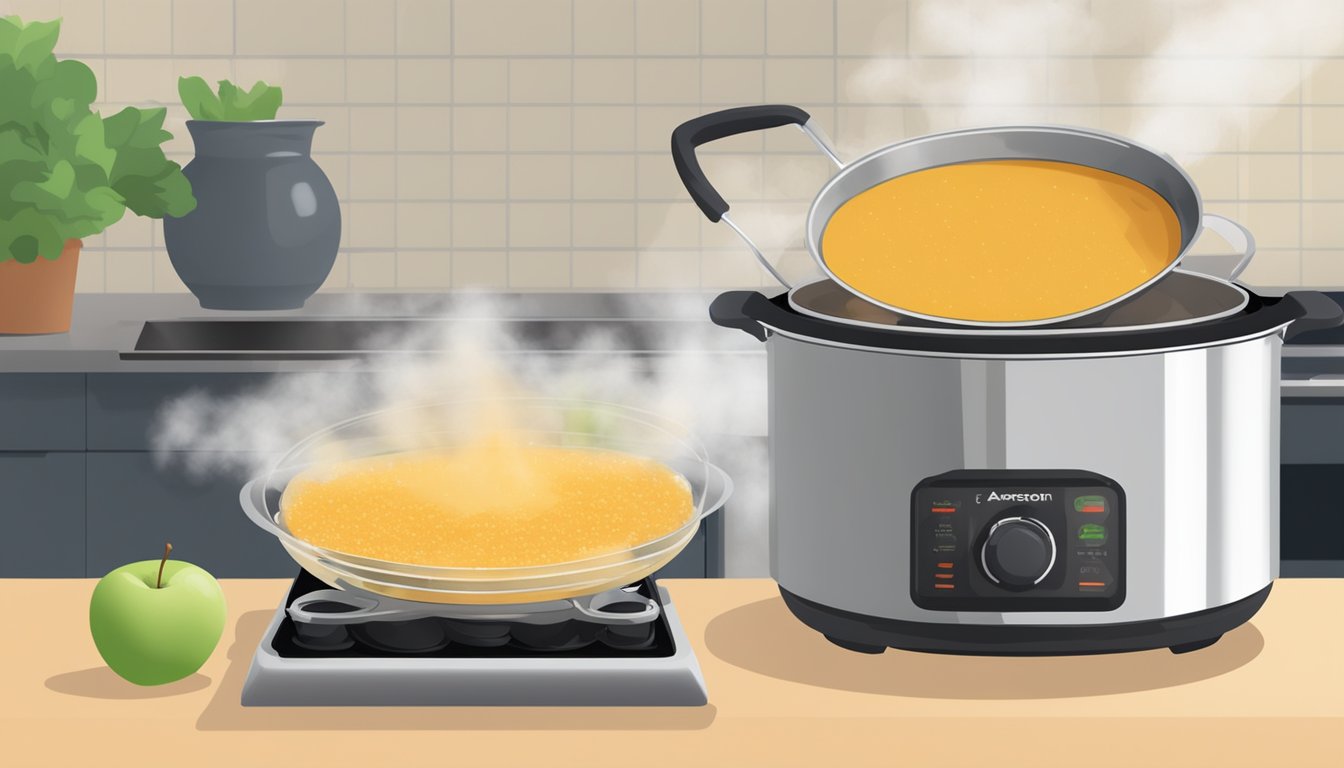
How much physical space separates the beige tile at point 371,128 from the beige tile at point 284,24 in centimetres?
16

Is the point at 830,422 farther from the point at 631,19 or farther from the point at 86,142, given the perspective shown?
the point at 631,19

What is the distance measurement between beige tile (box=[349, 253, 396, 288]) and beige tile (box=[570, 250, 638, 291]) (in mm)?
352

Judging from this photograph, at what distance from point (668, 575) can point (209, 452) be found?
70 cm

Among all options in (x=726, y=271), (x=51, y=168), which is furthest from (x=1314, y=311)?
(x=726, y=271)

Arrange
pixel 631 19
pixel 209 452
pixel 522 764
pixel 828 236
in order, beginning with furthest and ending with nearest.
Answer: pixel 631 19 < pixel 209 452 < pixel 828 236 < pixel 522 764

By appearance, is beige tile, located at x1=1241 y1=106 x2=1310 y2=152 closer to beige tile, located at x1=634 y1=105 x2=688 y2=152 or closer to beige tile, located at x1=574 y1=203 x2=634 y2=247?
beige tile, located at x1=634 y1=105 x2=688 y2=152

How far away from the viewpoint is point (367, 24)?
3.10 meters

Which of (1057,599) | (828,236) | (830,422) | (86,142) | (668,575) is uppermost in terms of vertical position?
(86,142)

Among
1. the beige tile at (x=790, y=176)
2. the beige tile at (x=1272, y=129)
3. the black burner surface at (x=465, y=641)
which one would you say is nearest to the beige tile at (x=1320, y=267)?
the beige tile at (x=1272, y=129)

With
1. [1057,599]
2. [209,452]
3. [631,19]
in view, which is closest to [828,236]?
[1057,599]

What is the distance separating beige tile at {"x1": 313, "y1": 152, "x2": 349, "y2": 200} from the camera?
10.3 ft

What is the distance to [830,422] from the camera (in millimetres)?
994

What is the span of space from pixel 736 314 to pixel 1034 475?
0.22 m

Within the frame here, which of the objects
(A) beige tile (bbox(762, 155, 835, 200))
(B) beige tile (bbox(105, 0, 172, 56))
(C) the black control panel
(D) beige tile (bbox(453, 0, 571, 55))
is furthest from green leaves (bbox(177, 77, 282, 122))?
(C) the black control panel
